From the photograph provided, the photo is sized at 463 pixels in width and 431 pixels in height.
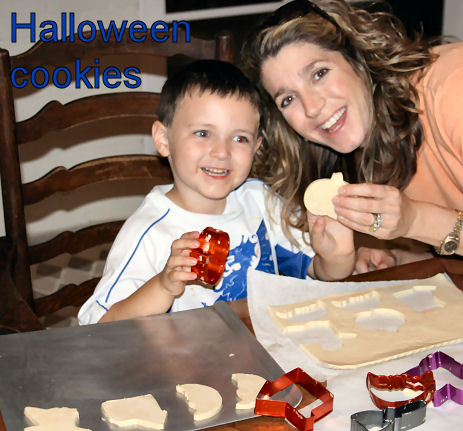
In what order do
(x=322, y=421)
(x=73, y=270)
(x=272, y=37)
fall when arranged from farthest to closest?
(x=73, y=270)
(x=272, y=37)
(x=322, y=421)

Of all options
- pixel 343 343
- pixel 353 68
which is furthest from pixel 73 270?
pixel 343 343

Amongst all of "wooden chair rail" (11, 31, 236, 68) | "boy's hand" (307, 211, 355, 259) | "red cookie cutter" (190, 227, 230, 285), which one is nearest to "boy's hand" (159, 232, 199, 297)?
"red cookie cutter" (190, 227, 230, 285)

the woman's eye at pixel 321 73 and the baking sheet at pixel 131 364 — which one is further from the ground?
the woman's eye at pixel 321 73

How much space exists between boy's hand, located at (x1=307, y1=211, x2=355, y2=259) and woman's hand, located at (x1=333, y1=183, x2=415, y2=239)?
0.08 metres

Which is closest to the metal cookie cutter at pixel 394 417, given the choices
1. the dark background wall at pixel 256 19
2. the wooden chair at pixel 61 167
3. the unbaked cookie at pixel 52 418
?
Result: the unbaked cookie at pixel 52 418

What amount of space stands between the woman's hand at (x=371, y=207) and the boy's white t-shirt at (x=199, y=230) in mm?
252

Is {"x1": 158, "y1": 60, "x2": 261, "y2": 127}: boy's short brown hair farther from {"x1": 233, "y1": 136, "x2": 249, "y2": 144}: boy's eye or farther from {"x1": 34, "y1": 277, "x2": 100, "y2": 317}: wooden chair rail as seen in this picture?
{"x1": 34, "y1": 277, "x2": 100, "y2": 317}: wooden chair rail

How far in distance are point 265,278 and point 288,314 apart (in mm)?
123

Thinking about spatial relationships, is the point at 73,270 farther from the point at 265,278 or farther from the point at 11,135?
the point at 265,278

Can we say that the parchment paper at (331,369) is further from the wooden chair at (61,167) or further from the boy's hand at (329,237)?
the wooden chair at (61,167)

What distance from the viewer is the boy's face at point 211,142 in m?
1.32

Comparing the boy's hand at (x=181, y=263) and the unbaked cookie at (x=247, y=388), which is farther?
the boy's hand at (x=181, y=263)

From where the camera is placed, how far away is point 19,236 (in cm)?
144

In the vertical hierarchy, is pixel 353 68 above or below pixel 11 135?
above
